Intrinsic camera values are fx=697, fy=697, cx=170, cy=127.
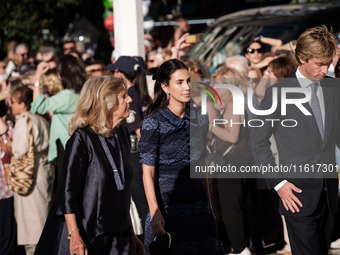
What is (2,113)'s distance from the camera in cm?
762

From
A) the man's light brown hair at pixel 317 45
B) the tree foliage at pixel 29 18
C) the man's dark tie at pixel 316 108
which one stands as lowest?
the man's dark tie at pixel 316 108

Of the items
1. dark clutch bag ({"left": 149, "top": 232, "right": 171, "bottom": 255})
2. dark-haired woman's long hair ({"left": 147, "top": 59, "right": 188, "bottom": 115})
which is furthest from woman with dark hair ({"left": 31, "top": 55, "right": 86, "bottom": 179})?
dark clutch bag ({"left": 149, "top": 232, "right": 171, "bottom": 255})

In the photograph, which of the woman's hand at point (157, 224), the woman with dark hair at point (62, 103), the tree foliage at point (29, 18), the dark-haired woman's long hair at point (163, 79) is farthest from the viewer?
the tree foliage at point (29, 18)

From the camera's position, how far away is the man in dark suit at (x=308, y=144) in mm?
4906

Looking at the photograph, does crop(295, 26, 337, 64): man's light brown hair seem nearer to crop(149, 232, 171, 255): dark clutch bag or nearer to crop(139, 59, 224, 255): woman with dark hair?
crop(139, 59, 224, 255): woman with dark hair

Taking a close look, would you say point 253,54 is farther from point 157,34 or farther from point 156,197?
point 157,34

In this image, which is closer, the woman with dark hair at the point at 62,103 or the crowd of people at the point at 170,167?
the crowd of people at the point at 170,167

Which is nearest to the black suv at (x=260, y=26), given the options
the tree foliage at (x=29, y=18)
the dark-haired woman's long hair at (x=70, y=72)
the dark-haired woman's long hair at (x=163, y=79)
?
the dark-haired woman's long hair at (x=70, y=72)

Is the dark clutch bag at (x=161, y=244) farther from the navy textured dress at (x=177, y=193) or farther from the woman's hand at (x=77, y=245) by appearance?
the woman's hand at (x=77, y=245)

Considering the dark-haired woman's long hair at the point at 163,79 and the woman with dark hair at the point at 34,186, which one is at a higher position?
the dark-haired woman's long hair at the point at 163,79

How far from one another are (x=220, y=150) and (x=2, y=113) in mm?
2420

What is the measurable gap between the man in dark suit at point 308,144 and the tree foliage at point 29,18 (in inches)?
560

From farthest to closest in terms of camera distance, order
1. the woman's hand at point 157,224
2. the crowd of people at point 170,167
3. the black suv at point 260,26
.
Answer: the black suv at point 260,26
the woman's hand at point 157,224
the crowd of people at point 170,167

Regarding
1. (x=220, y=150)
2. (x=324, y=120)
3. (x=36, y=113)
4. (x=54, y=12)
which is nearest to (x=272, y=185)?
(x=324, y=120)
